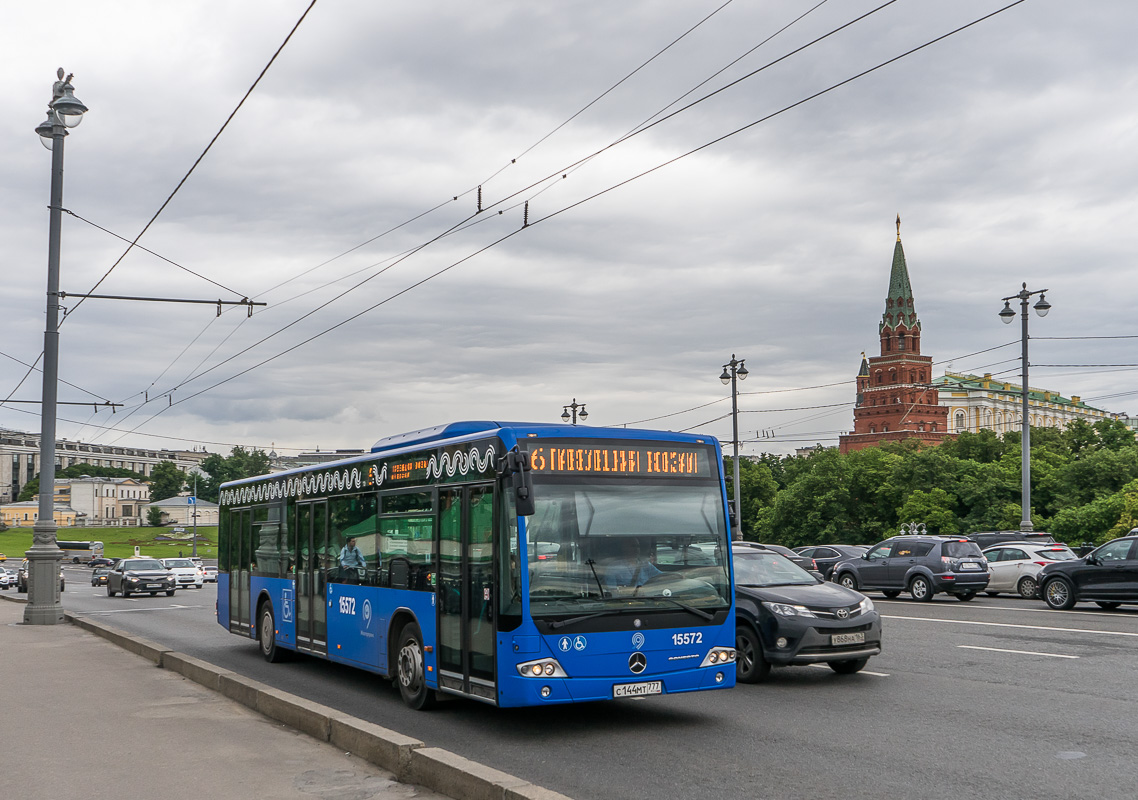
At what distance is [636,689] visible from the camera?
30.1 ft

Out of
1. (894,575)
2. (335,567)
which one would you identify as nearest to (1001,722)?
(335,567)

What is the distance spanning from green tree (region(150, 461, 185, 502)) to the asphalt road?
585ft

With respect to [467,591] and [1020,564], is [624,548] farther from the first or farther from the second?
[1020,564]

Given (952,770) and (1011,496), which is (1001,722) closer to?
(952,770)

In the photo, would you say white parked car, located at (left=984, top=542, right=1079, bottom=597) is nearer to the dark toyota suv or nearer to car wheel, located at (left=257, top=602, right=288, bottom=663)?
the dark toyota suv

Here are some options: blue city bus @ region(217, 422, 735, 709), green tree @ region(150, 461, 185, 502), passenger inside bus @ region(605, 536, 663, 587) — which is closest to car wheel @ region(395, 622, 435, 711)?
blue city bus @ region(217, 422, 735, 709)

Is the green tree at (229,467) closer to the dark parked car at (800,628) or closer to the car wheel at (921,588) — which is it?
the car wheel at (921,588)

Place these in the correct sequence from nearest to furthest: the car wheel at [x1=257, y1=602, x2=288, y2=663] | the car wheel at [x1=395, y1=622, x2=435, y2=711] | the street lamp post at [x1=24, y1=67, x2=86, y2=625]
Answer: the car wheel at [x1=395, y1=622, x2=435, y2=711]
the car wheel at [x1=257, y1=602, x2=288, y2=663]
the street lamp post at [x1=24, y1=67, x2=86, y2=625]

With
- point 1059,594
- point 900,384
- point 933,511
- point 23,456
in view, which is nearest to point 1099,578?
point 1059,594

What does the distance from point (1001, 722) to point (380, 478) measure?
668 cm

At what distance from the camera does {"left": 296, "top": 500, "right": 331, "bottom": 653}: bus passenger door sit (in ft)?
43.6

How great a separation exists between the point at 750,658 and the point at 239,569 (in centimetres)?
872

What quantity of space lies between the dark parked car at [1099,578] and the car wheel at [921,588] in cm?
318

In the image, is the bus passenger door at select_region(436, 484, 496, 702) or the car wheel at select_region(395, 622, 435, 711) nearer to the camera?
the bus passenger door at select_region(436, 484, 496, 702)
